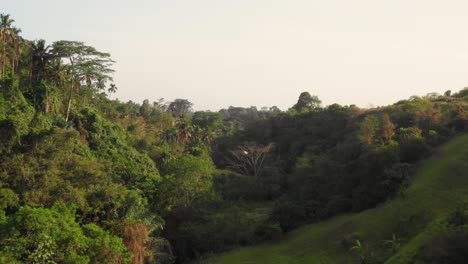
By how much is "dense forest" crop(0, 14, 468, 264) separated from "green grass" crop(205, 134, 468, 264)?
156 centimetres

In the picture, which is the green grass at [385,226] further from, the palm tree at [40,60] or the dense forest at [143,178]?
the palm tree at [40,60]

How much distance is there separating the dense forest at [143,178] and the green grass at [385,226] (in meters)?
1.56

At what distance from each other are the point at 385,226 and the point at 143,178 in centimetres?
2188

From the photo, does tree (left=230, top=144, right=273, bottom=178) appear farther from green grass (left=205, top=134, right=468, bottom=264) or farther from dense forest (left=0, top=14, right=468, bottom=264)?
green grass (left=205, top=134, right=468, bottom=264)

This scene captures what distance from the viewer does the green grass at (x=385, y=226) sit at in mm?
28203

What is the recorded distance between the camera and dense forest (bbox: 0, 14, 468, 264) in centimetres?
2530

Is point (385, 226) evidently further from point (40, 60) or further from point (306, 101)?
point (306, 101)

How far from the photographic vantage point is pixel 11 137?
91.1 ft

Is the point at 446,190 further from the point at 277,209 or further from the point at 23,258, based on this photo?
the point at 23,258

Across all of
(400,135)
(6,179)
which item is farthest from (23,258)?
(400,135)

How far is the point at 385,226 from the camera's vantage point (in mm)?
30219

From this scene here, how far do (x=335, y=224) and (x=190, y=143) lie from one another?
45.9 m

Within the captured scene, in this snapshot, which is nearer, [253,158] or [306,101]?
[253,158]

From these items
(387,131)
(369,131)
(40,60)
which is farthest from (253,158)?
(40,60)
